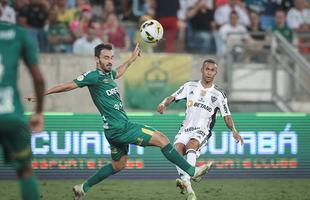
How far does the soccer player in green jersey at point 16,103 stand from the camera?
7457mm

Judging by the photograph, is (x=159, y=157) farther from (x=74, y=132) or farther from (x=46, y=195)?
(x=46, y=195)

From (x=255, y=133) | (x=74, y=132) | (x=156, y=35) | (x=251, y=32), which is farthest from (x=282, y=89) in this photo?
(x=156, y=35)

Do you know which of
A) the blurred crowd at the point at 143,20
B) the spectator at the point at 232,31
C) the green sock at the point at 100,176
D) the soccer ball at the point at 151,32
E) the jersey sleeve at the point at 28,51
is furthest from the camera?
the spectator at the point at 232,31

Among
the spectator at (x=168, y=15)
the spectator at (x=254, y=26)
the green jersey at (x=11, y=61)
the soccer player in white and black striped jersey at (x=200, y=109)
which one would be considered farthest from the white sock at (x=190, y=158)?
the spectator at (x=254, y=26)

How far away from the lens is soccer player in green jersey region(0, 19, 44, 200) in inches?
294

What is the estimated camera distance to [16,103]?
752 cm

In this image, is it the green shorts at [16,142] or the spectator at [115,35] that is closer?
the green shorts at [16,142]

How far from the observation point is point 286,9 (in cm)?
2086

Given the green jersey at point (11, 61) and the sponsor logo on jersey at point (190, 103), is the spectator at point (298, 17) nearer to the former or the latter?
the sponsor logo on jersey at point (190, 103)

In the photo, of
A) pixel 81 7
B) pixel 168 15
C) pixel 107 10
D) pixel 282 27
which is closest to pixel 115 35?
pixel 107 10

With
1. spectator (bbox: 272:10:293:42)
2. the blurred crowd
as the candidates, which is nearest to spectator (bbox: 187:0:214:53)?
the blurred crowd

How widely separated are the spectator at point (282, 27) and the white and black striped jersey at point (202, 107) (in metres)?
7.84

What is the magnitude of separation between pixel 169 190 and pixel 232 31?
7098 millimetres

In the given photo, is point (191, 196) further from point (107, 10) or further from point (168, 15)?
point (107, 10)
